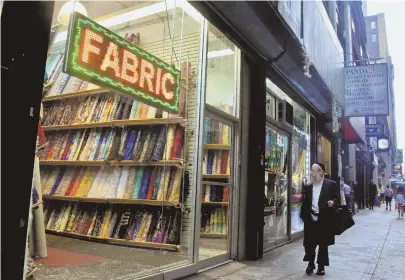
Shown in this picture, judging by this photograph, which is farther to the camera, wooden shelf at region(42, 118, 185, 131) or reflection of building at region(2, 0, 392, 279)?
wooden shelf at region(42, 118, 185, 131)

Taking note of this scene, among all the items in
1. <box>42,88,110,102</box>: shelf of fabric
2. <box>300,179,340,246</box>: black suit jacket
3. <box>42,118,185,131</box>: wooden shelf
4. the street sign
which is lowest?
<box>300,179,340,246</box>: black suit jacket

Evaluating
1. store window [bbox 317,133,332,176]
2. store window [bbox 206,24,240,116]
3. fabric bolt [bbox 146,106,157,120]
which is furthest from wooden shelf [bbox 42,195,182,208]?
store window [bbox 317,133,332,176]

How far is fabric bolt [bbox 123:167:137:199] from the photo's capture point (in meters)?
6.57

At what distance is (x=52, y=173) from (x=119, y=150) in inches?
67.2

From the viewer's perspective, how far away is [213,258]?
→ 5.94m

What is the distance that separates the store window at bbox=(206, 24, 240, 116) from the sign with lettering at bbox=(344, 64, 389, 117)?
22.9 ft

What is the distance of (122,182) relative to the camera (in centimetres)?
670

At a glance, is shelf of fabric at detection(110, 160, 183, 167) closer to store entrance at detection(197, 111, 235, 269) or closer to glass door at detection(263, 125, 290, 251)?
store entrance at detection(197, 111, 235, 269)

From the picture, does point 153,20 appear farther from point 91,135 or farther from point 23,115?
point 23,115

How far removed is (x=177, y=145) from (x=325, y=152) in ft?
29.7

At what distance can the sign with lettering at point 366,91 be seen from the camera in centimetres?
1192

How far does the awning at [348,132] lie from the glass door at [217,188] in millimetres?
8375

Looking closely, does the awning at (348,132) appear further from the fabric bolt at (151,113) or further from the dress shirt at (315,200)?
the fabric bolt at (151,113)

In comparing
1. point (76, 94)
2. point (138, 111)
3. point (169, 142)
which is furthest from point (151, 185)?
point (76, 94)
